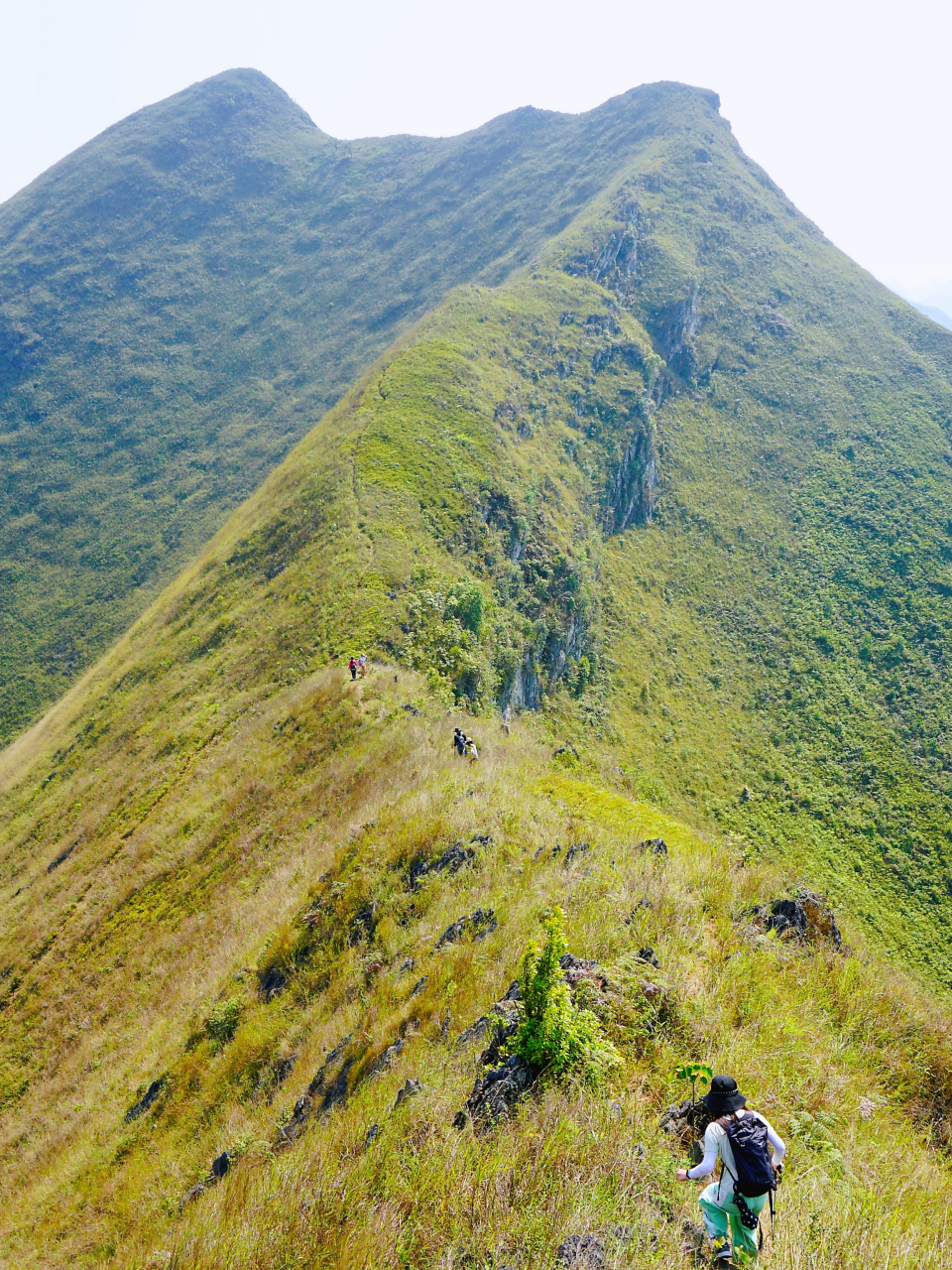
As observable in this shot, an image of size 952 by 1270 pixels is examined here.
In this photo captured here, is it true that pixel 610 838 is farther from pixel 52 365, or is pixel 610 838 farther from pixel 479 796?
pixel 52 365

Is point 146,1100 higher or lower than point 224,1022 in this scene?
lower

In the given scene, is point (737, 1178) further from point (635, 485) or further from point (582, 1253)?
point (635, 485)

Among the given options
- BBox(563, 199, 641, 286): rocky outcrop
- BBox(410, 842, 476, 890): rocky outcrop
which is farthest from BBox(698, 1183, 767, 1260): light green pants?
BBox(563, 199, 641, 286): rocky outcrop

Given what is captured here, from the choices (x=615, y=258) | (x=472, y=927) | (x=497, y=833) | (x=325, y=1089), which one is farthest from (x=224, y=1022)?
(x=615, y=258)

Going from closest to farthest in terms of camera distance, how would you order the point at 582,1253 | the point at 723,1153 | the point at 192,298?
1. the point at 582,1253
2. the point at 723,1153
3. the point at 192,298

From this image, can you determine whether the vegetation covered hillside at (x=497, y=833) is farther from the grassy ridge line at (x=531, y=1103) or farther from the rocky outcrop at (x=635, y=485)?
the rocky outcrop at (x=635, y=485)

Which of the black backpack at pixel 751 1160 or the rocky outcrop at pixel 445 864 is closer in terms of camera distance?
the black backpack at pixel 751 1160

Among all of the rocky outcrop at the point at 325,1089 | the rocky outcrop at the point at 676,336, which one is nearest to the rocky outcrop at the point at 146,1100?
the rocky outcrop at the point at 325,1089
